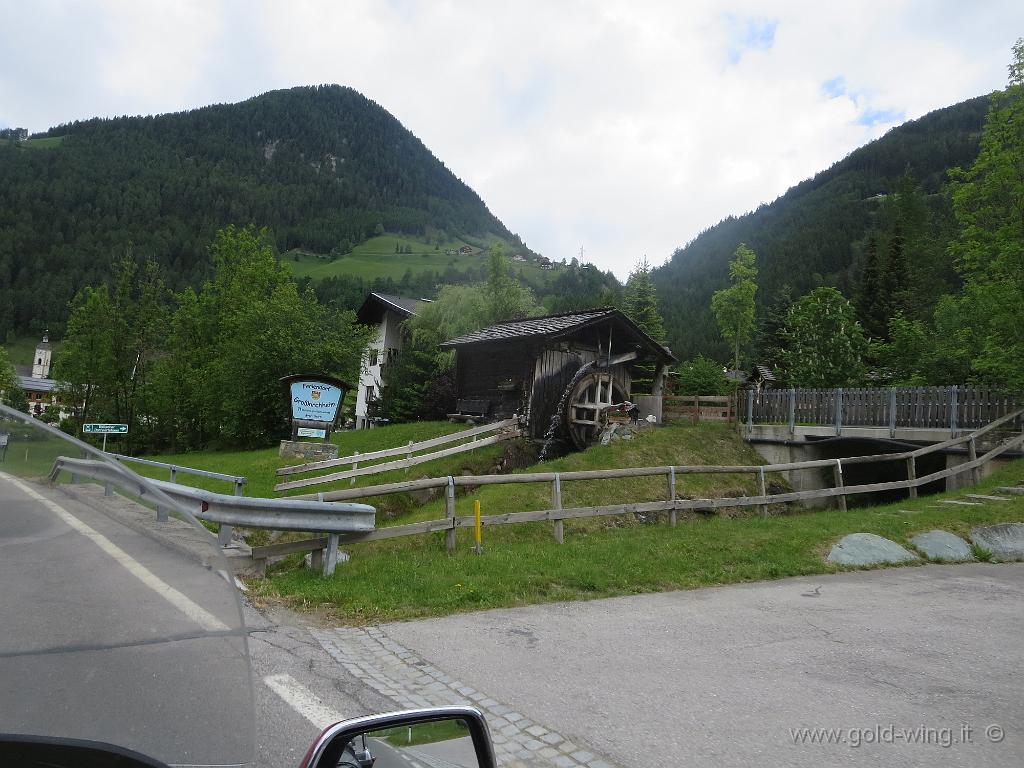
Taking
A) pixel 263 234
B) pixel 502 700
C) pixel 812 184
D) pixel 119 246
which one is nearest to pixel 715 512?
pixel 502 700

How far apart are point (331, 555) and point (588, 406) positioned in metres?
16.2

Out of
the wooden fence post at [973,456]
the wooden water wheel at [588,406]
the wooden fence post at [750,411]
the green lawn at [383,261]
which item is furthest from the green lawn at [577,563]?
the green lawn at [383,261]

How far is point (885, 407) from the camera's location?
19281 mm

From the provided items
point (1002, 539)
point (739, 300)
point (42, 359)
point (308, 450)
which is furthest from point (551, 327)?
point (42, 359)

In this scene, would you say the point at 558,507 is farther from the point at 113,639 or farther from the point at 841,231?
the point at 841,231

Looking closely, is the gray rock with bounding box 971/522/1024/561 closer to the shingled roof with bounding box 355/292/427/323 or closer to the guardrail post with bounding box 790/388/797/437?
the guardrail post with bounding box 790/388/797/437

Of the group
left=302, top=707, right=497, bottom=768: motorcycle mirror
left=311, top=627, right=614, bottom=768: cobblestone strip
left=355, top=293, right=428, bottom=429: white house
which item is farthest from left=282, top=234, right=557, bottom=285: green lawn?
left=302, top=707, right=497, bottom=768: motorcycle mirror

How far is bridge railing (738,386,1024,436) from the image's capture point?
56.4 feet

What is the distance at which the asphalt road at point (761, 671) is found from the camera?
4043 millimetres

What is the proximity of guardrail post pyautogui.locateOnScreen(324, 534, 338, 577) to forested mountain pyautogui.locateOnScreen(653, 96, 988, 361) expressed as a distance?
4582 cm

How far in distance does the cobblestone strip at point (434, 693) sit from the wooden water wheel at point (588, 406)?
17.4 meters

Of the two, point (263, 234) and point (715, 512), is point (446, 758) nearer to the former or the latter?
point (715, 512)

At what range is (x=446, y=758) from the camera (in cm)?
156

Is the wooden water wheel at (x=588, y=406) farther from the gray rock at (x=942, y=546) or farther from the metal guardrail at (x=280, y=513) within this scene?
the metal guardrail at (x=280, y=513)
